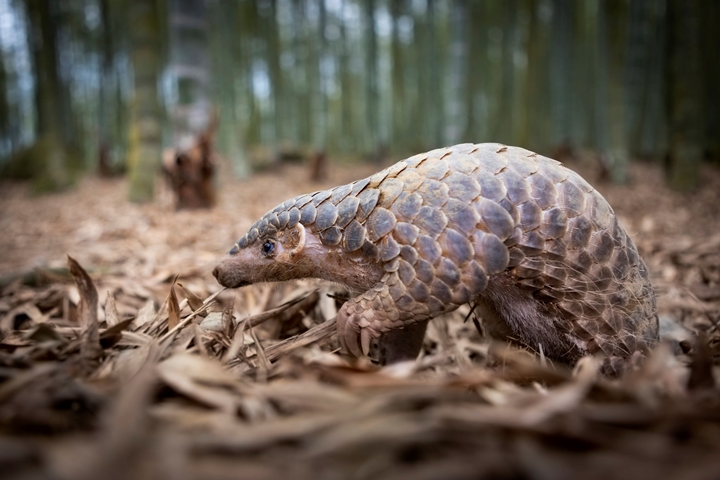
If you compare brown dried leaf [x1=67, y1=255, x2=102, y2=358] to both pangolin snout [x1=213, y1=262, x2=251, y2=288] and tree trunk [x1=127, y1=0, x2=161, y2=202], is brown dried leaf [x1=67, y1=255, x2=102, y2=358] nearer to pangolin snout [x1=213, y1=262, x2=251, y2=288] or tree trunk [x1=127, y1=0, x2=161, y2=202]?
pangolin snout [x1=213, y1=262, x2=251, y2=288]

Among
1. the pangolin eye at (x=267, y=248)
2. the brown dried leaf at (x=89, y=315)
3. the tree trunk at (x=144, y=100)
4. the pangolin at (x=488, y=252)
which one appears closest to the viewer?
the brown dried leaf at (x=89, y=315)

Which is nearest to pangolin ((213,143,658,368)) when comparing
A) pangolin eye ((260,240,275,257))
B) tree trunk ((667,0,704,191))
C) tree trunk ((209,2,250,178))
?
pangolin eye ((260,240,275,257))

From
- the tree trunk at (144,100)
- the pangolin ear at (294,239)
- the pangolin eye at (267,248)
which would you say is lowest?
the pangolin eye at (267,248)

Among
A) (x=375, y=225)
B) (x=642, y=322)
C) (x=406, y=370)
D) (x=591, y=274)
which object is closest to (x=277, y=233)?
(x=375, y=225)

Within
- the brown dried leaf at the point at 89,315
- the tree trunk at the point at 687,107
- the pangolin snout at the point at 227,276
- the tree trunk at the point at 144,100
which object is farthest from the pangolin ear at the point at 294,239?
the tree trunk at the point at 687,107

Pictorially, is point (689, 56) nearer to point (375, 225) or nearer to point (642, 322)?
point (642, 322)

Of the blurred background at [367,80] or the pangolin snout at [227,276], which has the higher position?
the blurred background at [367,80]

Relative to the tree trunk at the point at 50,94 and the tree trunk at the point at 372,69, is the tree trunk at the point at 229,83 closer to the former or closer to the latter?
the tree trunk at the point at 50,94

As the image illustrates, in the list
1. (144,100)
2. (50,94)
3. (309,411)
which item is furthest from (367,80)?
(309,411)

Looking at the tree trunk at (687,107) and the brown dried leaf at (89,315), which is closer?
the brown dried leaf at (89,315)
